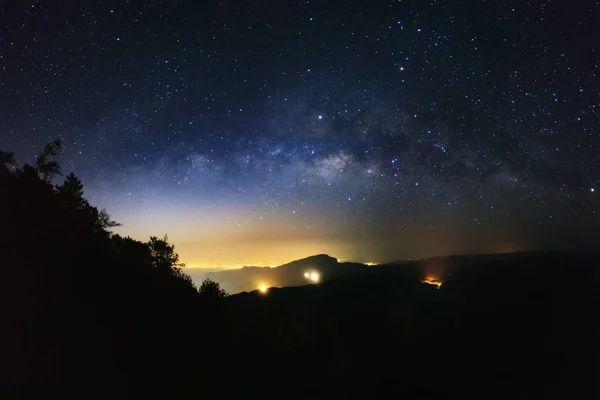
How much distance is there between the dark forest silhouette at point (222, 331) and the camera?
1367 cm

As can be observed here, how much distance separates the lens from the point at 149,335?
1755 cm

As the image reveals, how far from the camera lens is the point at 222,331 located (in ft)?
80.8

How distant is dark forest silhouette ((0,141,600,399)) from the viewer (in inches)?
538

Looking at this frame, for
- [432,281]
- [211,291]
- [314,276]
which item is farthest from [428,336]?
[314,276]

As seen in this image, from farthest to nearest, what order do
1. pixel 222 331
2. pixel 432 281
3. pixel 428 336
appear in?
pixel 432 281 < pixel 428 336 < pixel 222 331

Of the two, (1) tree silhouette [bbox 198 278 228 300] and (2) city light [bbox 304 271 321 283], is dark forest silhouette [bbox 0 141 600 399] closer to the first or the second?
(1) tree silhouette [bbox 198 278 228 300]

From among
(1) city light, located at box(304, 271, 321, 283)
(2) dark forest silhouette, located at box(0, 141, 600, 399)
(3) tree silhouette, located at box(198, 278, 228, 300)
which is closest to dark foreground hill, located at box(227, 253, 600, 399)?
(2) dark forest silhouette, located at box(0, 141, 600, 399)

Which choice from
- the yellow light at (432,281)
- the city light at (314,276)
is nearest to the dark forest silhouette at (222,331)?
the yellow light at (432,281)

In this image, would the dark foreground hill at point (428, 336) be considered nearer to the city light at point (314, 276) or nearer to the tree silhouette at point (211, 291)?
the tree silhouette at point (211, 291)

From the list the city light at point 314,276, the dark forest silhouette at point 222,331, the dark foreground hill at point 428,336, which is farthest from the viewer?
the city light at point 314,276

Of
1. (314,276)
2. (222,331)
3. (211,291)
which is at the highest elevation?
(211,291)

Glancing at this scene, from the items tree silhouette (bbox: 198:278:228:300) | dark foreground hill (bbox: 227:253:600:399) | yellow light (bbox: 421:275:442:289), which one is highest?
tree silhouette (bbox: 198:278:228:300)

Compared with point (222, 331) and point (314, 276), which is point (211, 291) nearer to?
point (222, 331)

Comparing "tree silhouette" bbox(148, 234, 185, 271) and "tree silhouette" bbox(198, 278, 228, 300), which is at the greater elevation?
"tree silhouette" bbox(148, 234, 185, 271)
